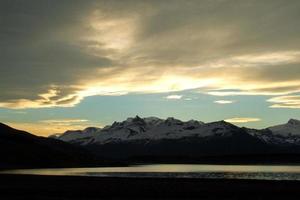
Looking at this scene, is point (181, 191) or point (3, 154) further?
point (3, 154)

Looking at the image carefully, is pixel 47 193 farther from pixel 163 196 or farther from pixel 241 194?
pixel 241 194

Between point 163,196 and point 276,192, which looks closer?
point 163,196

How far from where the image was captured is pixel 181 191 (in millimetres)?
60031

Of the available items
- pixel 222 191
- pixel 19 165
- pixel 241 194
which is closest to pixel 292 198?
pixel 241 194

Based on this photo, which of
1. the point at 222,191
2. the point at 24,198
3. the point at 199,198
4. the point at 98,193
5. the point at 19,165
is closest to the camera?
the point at 24,198

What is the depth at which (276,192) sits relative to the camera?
195 feet

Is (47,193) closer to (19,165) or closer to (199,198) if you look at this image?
(199,198)

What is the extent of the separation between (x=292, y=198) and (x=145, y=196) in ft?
51.4

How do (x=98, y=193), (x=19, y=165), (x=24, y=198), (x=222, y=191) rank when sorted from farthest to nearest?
(x=19, y=165) → (x=222, y=191) → (x=98, y=193) → (x=24, y=198)

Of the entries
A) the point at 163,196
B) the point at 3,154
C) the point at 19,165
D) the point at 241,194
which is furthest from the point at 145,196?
the point at 3,154

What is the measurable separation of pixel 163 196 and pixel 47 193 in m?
13.7

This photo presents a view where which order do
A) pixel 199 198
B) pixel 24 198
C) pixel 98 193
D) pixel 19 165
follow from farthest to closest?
pixel 19 165 < pixel 98 193 < pixel 199 198 < pixel 24 198

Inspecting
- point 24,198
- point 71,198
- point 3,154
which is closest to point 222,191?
point 71,198

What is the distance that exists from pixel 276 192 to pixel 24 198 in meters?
30.0
